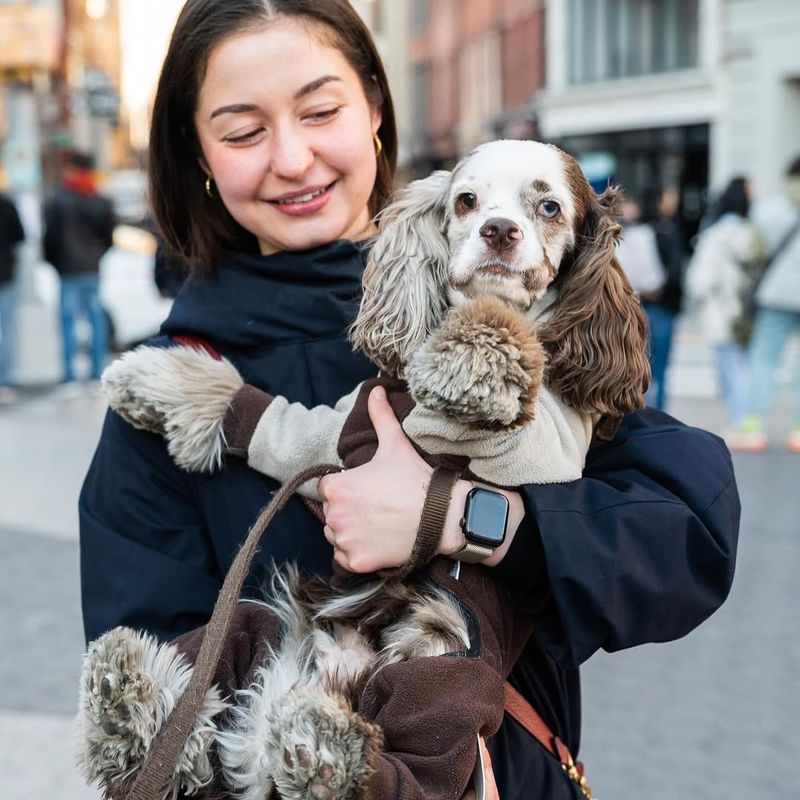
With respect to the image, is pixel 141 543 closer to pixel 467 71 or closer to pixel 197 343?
pixel 197 343

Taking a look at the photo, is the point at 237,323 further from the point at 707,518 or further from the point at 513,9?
the point at 513,9

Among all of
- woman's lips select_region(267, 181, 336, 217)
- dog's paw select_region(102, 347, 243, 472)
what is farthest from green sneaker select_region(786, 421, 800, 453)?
dog's paw select_region(102, 347, 243, 472)

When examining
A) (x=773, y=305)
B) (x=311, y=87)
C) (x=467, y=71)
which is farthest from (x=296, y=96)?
(x=467, y=71)

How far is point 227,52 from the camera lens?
6.91 ft

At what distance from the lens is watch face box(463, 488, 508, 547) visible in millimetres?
1756

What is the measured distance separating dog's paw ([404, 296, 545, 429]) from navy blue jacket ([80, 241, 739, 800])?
0.55ft

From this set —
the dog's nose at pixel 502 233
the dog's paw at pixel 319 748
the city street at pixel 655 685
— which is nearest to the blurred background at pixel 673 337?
the city street at pixel 655 685

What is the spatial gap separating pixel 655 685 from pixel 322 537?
2.98m

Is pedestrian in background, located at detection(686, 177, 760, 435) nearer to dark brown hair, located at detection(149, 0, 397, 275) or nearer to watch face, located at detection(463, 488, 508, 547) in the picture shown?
dark brown hair, located at detection(149, 0, 397, 275)

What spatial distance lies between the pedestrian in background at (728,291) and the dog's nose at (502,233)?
6.68 metres

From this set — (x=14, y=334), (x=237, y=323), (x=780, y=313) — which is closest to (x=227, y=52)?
(x=237, y=323)

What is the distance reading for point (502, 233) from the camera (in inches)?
77.6

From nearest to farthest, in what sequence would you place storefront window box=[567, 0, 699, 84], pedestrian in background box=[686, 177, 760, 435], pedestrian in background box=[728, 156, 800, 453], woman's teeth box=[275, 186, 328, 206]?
woman's teeth box=[275, 186, 328, 206] < pedestrian in background box=[728, 156, 800, 453] < pedestrian in background box=[686, 177, 760, 435] < storefront window box=[567, 0, 699, 84]

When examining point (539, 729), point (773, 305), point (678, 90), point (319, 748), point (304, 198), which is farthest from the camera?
point (678, 90)
